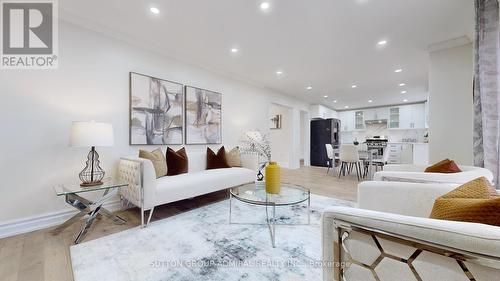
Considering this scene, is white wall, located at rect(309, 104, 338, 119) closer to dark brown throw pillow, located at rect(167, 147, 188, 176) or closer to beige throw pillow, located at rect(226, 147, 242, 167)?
beige throw pillow, located at rect(226, 147, 242, 167)

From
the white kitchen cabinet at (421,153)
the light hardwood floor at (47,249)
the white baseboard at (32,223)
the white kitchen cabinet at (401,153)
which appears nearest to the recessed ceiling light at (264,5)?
the light hardwood floor at (47,249)

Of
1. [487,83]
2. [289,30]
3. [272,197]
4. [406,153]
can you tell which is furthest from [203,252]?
[406,153]

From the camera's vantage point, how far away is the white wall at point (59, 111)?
2.07 meters

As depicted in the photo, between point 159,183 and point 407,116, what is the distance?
28.5 feet

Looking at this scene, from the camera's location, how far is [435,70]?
10.2 feet

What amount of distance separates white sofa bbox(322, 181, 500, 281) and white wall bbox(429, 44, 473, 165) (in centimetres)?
335

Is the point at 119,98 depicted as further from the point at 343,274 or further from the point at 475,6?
the point at 475,6

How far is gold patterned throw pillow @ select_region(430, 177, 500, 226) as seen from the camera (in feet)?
2.12

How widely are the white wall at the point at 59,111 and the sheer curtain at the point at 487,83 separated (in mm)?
3922

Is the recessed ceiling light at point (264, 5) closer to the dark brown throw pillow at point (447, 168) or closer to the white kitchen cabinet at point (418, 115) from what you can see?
the dark brown throw pillow at point (447, 168)

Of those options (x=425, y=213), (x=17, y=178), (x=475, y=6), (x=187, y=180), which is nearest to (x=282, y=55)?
(x=475, y=6)

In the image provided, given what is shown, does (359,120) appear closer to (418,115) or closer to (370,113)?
(370,113)

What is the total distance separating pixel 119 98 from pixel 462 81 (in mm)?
4876

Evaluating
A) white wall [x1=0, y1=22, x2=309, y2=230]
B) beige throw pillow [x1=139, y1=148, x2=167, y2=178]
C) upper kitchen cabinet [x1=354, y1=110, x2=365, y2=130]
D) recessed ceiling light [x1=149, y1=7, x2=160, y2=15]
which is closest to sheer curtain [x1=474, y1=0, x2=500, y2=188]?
recessed ceiling light [x1=149, y1=7, x2=160, y2=15]
